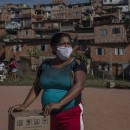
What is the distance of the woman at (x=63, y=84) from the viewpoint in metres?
3.09

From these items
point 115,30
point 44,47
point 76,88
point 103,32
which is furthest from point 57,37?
point 44,47

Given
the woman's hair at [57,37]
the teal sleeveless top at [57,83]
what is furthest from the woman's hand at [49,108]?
the woman's hair at [57,37]

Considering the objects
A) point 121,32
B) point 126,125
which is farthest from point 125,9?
point 126,125

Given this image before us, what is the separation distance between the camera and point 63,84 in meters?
3.12

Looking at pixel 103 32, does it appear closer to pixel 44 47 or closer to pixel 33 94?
pixel 44 47

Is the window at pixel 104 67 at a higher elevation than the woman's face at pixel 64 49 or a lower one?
lower

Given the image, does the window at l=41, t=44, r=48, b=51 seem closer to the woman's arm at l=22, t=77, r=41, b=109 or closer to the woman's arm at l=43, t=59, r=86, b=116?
the woman's arm at l=22, t=77, r=41, b=109

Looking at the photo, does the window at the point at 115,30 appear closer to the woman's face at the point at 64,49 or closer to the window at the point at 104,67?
the window at the point at 104,67

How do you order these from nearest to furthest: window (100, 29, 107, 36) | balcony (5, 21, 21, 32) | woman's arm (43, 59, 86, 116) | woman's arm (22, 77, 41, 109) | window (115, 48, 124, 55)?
woman's arm (43, 59, 86, 116) < woman's arm (22, 77, 41, 109) < window (115, 48, 124, 55) < window (100, 29, 107, 36) < balcony (5, 21, 21, 32)

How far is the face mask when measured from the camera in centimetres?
319

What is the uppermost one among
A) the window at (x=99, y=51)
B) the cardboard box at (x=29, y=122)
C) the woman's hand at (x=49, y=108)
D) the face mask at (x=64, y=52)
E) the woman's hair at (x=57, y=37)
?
the woman's hair at (x=57, y=37)

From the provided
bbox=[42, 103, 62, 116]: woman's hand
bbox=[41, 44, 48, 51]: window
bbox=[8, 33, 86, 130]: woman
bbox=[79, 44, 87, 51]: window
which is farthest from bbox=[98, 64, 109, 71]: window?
bbox=[42, 103, 62, 116]: woman's hand

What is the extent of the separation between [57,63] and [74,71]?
8.0 inches

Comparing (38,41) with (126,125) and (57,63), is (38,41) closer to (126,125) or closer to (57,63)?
(126,125)
